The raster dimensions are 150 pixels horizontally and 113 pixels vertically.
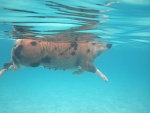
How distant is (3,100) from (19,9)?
1577cm

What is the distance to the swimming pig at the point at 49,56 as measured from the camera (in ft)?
46.1

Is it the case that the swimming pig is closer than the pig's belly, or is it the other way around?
the swimming pig

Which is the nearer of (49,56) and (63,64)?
(49,56)

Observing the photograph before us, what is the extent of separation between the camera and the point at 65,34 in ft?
66.2

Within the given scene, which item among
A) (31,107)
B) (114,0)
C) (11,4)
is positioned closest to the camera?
(114,0)

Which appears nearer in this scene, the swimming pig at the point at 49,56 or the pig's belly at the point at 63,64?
the swimming pig at the point at 49,56

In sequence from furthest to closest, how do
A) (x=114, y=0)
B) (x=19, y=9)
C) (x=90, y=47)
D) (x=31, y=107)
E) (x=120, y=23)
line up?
(x=31, y=107) < (x=120, y=23) < (x=90, y=47) < (x=19, y=9) < (x=114, y=0)

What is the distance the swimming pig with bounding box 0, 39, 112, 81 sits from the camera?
14.1 m

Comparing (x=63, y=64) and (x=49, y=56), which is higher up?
(x=49, y=56)

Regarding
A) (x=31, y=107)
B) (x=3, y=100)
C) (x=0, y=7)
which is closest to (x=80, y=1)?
(x=0, y=7)

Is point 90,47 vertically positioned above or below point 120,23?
below

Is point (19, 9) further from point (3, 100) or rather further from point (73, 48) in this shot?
point (3, 100)

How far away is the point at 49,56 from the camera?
14211 millimetres

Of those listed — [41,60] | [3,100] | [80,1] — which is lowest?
[3,100]
